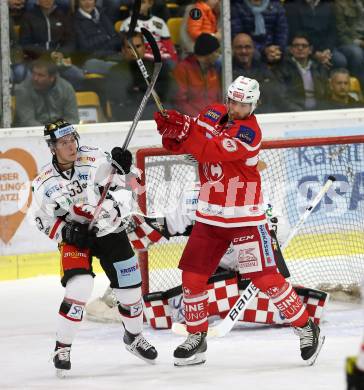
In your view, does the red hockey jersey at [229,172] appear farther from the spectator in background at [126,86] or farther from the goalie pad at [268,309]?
the spectator in background at [126,86]

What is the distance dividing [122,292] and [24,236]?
217cm

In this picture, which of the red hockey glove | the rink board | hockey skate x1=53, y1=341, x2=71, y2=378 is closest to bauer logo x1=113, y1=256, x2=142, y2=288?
hockey skate x1=53, y1=341, x2=71, y2=378

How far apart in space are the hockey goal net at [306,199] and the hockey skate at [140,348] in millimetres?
1058

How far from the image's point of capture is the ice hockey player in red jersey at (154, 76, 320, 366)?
4.56 metres

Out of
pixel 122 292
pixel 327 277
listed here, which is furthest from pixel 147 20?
pixel 122 292

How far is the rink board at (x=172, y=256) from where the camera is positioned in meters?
5.98

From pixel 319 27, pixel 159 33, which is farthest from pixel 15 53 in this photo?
pixel 319 27

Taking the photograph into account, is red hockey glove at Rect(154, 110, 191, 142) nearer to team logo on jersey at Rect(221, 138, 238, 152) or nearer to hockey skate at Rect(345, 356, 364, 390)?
team logo on jersey at Rect(221, 138, 238, 152)

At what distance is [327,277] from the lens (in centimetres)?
618

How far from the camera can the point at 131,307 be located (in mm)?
4738

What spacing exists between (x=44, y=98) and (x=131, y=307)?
2522 millimetres

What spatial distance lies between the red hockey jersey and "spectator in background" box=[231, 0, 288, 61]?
2965 millimetres

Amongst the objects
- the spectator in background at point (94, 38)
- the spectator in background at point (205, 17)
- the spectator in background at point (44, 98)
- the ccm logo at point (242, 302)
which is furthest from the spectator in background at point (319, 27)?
Answer: the ccm logo at point (242, 302)

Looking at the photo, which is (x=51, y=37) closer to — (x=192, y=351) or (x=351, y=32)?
(x=351, y=32)
